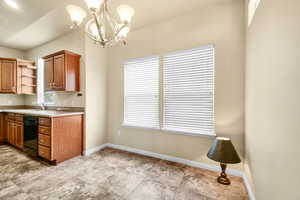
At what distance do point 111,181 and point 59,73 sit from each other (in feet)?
8.47

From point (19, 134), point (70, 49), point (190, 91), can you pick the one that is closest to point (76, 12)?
point (70, 49)

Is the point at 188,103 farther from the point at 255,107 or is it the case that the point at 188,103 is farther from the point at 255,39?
the point at 255,39

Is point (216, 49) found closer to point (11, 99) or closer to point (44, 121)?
point (44, 121)

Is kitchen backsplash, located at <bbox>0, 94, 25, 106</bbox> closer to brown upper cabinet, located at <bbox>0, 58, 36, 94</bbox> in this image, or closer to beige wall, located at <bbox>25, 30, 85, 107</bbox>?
brown upper cabinet, located at <bbox>0, 58, 36, 94</bbox>

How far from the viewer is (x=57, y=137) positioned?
99.3 inches

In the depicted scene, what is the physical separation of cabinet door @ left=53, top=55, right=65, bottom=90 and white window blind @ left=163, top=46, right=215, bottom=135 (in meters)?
2.26

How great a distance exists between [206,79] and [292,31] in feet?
4.84

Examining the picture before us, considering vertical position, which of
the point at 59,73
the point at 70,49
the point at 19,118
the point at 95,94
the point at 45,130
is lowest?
the point at 45,130

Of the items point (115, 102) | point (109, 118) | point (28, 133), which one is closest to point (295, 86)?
point (115, 102)

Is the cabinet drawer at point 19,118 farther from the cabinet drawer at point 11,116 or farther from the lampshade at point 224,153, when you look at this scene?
the lampshade at point 224,153

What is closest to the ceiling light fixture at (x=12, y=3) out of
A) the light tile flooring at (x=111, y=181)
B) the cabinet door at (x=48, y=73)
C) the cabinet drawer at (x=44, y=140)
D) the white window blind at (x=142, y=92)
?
the cabinet door at (x=48, y=73)

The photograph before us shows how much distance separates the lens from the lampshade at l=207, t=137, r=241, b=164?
1.83 metres

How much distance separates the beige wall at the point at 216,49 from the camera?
82.9 inches

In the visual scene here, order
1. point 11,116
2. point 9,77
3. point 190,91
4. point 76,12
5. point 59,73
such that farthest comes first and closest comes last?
point 9,77 < point 11,116 < point 59,73 < point 190,91 < point 76,12
